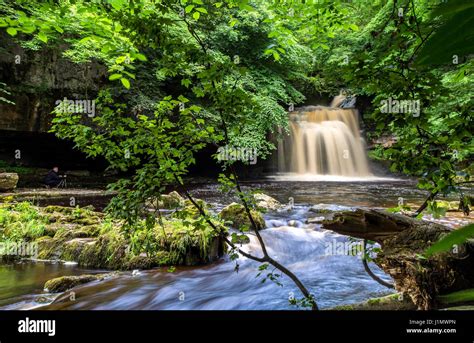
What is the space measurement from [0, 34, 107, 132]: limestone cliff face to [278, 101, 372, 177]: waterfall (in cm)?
1281

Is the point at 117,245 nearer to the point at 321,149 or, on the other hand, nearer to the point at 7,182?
the point at 7,182

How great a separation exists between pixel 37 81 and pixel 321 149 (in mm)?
17359

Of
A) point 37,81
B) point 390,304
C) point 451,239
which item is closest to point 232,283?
point 390,304

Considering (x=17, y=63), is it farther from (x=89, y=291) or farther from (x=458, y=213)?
(x=458, y=213)

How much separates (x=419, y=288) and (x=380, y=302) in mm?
476

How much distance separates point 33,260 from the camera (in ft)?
19.9

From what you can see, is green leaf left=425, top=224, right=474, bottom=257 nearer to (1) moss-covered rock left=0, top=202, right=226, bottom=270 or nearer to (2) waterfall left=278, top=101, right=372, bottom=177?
(1) moss-covered rock left=0, top=202, right=226, bottom=270

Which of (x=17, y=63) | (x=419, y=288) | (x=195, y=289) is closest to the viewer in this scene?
(x=419, y=288)

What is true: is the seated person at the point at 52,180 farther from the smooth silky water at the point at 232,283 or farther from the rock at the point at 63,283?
the rock at the point at 63,283

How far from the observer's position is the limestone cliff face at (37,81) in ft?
43.9

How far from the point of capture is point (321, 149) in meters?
21.5

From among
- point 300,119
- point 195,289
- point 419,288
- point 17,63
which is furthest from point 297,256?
point 300,119

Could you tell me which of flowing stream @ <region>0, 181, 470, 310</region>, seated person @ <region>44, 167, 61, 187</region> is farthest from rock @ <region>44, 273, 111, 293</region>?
seated person @ <region>44, 167, 61, 187</region>

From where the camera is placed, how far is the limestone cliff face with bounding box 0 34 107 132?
13391 mm
